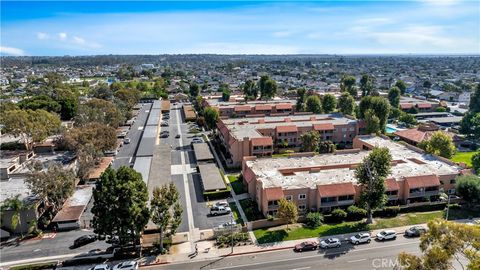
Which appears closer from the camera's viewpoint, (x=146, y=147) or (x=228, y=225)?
(x=228, y=225)

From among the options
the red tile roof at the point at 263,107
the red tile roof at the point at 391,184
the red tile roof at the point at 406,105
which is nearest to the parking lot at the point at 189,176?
the red tile roof at the point at 263,107

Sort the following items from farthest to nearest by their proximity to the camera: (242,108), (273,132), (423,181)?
(242,108) < (273,132) < (423,181)

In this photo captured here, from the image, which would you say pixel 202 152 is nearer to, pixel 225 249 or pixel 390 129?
pixel 225 249

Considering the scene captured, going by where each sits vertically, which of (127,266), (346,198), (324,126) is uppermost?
(324,126)

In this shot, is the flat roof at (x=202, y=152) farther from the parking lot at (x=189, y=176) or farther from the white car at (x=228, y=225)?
the white car at (x=228, y=225)

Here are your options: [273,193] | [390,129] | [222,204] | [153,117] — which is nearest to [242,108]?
[153,117]

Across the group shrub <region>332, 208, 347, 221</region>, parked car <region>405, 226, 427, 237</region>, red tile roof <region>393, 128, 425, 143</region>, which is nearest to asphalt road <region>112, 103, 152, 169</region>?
shrub <region>332, 208, 347, 221</region>
